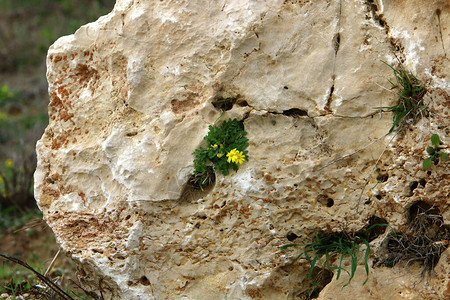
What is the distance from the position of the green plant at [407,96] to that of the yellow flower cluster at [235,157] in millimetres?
828

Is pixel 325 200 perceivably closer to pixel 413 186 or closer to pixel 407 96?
pixel 413 186

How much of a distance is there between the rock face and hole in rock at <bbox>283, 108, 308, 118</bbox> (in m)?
0.01

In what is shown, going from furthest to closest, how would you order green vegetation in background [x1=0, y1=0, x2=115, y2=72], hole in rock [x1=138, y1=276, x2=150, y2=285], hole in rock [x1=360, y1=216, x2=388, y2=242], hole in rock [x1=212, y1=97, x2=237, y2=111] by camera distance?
1. green vegetation in background [x1=0, y1=0, x2=115, y2=72]
2. hole in rock [x1=138, y1=276, x2=150, y2=285]
3. hole in rock [x1=212, y1=97, x2=237, y2=111]
4. hole in rock [x1=360, y1=216, x2=388, y2=242]

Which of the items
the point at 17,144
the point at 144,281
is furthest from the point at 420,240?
the point at 17,144

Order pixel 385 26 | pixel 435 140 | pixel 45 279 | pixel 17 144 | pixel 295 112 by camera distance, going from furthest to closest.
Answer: pixel 17 144
pixel 45 279
pixel 295 112
pixel 385 26
pixel 435 140

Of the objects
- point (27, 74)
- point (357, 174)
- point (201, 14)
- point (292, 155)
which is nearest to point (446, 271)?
point (357, 174)

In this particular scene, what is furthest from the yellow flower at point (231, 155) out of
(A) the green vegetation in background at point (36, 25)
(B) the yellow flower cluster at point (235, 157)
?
(A) the green vegetation in background at point (36, 25)

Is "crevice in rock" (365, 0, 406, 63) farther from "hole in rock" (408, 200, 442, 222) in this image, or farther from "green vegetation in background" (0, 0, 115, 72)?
"green vegetation in background" (0, 0, 115, 72)

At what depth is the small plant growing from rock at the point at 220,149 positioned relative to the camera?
3.07 m

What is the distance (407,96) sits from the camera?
282cm

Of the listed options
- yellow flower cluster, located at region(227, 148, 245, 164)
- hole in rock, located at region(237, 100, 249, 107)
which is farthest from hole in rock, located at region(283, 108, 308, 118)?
yellow flower cluster, located at region(227, 148, 245, 164)

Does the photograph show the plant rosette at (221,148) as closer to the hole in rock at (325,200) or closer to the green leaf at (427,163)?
the hole in rock at (325,200)

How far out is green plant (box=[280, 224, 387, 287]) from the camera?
2891mm

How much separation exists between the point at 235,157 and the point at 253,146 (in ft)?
0.46
